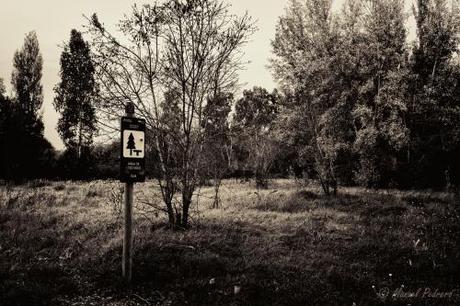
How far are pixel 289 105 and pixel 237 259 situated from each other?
11335mm

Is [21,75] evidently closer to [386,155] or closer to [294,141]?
[294,141]

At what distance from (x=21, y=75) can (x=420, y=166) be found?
122ft

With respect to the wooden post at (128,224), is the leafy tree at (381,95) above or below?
above

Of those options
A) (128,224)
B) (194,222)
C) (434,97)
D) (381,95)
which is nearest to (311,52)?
(381,95)

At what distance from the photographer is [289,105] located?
17016 mm

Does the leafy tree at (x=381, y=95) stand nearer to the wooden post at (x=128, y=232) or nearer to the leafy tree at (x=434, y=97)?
the leafy tree at (x=434, y=97)

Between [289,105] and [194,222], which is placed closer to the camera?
[194,222]

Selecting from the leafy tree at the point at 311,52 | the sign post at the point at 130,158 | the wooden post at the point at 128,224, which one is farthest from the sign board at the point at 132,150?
the leafy tree at the point at 311,52

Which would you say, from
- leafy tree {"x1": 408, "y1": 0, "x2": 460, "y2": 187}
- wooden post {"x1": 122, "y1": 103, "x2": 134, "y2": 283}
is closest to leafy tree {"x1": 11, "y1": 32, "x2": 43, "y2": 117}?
leafy tree {"x1": 408, "y1": 0, "x2": 460, "y2": 187}

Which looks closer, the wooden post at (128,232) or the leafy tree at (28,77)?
the wooden post at (128,232)

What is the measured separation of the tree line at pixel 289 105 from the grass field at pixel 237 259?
1.75 meters

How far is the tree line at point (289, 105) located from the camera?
28.1 feet

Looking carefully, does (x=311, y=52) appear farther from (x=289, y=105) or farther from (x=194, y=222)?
(x=194, y=222)

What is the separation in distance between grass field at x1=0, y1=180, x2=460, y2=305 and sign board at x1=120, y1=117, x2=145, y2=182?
5.40ft
